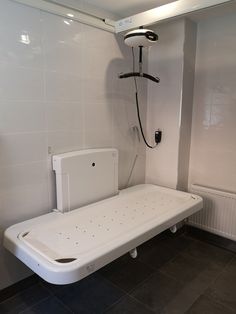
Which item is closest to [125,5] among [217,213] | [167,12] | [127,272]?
[167,12]

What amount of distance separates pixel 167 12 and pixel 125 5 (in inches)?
17.0

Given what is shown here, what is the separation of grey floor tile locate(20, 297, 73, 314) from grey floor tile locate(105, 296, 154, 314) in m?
0.30

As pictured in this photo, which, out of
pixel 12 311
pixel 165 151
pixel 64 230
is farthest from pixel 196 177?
pixel 12 311

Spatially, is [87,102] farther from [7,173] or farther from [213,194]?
[213,194]

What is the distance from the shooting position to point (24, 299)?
1.77 meters

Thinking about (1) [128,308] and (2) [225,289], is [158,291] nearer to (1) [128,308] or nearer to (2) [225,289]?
(1) [128,308]

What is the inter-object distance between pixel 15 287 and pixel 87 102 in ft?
4.84

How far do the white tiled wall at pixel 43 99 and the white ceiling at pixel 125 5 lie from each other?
19 cm

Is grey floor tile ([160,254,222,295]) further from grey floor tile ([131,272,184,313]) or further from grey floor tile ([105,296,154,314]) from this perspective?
grey floor tile ([105,296,154,314])

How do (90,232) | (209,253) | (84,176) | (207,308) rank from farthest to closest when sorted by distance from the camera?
(209,253)
(84,176)
(207,308)
(90,232)

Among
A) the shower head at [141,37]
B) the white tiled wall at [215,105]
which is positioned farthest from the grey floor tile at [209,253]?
the shower head at [141,37]

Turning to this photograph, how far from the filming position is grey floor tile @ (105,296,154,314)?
167 cm

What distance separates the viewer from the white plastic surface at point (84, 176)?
186 cm

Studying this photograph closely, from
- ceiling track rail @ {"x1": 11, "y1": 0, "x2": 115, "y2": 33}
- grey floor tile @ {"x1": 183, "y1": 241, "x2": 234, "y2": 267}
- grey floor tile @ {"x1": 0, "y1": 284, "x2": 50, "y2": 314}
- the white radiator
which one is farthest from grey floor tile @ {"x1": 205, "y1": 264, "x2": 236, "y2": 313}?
ceiling track rail @ {"x1": 11, "y1": 0, "x2": 115, "y2": 33}
